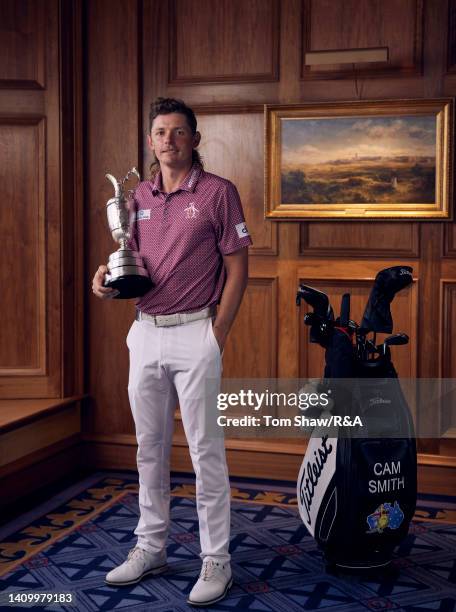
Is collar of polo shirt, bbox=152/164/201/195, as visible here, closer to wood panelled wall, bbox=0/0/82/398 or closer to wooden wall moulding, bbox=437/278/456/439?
wood panelled wall, bbox=0/0/82/398

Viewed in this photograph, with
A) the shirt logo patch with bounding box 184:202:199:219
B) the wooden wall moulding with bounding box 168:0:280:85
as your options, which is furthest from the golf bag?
the wooden wall moulding with bounding box 168:0:280:85

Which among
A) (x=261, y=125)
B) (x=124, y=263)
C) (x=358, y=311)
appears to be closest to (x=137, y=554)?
(x=124, y=263)

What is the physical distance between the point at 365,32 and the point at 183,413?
228 cm

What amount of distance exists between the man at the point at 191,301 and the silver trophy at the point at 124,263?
41 millimetres

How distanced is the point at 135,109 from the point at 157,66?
26cm

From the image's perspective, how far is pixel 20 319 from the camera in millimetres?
4332

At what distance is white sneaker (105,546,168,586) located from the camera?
298 cm

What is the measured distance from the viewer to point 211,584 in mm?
2854

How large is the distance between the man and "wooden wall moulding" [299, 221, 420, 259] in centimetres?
141

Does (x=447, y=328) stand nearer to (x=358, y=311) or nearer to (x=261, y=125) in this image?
(x=358, y=311)

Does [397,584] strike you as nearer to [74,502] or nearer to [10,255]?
[74,502]

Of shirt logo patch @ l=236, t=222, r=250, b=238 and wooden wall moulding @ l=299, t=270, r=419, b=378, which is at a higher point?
shirt logo patch @ l=236, t=222, r=250, b=238

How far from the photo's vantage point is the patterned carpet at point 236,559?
9.45ft

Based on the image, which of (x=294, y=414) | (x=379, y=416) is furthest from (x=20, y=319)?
(x=379, y=416)
